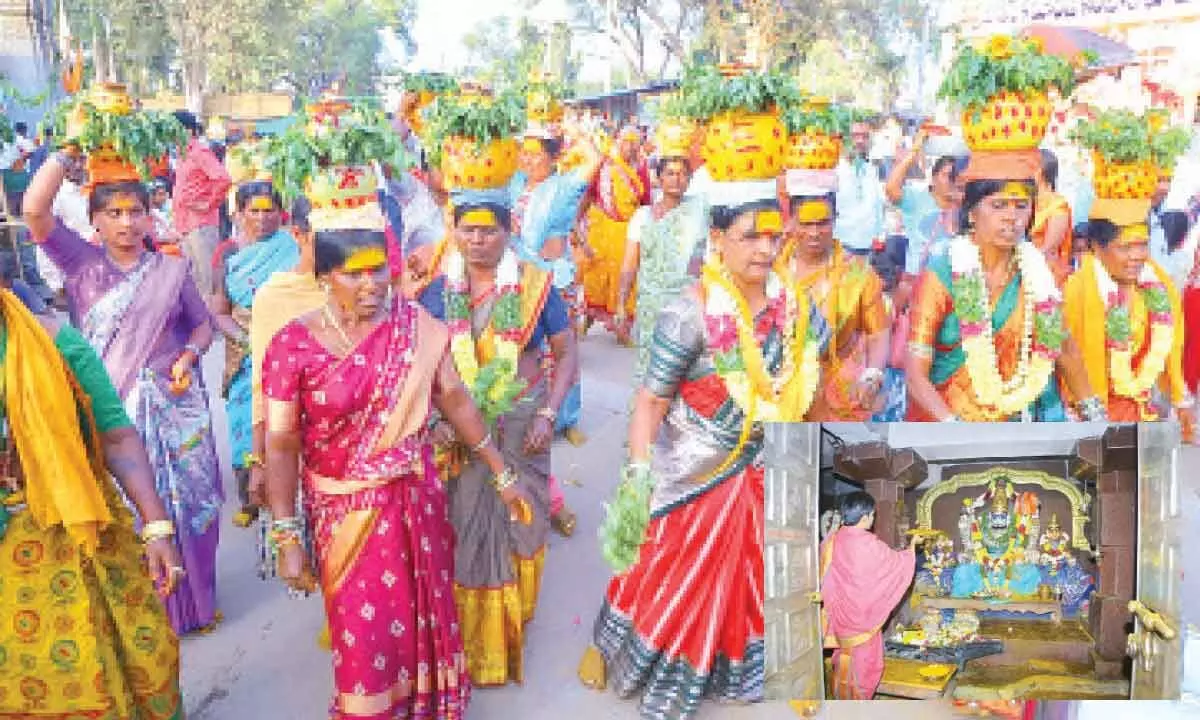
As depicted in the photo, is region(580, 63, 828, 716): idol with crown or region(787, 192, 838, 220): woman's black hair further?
region(787, 192, 838, 220): woman's black hair

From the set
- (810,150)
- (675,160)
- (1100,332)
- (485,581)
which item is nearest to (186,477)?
(485,581)

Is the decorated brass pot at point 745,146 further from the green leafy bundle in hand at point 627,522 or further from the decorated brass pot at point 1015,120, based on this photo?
the green leafy bundle in hand at point 627,522

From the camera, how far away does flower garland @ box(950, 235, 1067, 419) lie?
3.92m

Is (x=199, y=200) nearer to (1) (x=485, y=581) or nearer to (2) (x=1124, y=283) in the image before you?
(1) (x=485, y=581)

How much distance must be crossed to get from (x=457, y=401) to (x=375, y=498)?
0.40 metres

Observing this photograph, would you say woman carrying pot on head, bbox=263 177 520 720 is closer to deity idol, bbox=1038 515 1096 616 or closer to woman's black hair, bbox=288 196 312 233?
woman's black hair, bbox=288 196 312 233

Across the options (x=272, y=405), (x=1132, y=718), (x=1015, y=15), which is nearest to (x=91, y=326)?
(x=272, y=405)

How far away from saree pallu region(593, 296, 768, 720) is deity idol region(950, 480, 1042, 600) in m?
1.13

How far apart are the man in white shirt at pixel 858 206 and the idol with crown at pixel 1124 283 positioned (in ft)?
7.45

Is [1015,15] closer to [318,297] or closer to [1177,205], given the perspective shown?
[1177,205]

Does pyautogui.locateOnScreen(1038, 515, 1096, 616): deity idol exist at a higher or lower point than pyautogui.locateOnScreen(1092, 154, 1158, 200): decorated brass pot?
lower

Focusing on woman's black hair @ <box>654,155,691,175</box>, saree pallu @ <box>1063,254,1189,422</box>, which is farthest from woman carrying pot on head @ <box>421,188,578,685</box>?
woman's black hair @ <box>654,155,691,175</box>

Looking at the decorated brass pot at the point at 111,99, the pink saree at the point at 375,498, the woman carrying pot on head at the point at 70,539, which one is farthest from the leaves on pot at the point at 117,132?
the pink saree at the point at 375,498

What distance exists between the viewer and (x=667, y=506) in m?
3.80
